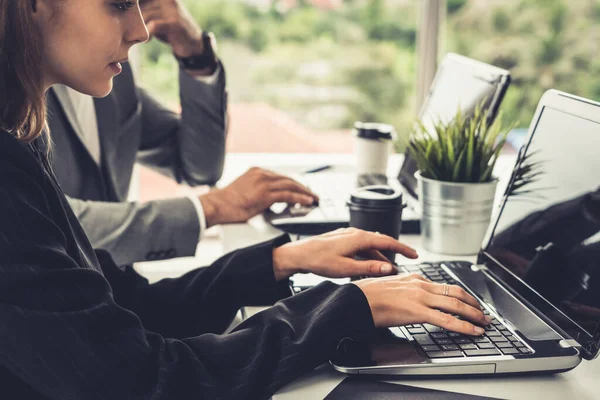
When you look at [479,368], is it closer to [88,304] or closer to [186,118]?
[88,304]

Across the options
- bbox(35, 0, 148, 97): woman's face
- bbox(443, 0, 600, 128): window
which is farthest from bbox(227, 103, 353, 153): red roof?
bbox(35, 0, 148, 97): woman's face

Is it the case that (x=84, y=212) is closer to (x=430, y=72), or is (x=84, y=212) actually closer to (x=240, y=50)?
(x=430, y=72)

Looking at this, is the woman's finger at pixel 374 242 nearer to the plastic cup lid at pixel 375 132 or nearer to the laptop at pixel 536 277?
the laptop at pixel 536 277

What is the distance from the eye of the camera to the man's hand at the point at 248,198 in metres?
1.43

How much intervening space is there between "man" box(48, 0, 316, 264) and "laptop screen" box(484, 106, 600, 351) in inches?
19.7

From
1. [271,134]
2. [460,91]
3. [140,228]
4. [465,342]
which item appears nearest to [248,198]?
[140,228]

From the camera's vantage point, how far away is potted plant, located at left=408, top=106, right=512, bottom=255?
3.86 feet

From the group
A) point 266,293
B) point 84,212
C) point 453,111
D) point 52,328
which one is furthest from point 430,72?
point 52,328

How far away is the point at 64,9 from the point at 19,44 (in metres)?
0.06

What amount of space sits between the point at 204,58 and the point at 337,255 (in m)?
0.94

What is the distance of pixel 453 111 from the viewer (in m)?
1.46

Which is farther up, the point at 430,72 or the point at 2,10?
the point at 2,10

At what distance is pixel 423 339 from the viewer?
2.72ft

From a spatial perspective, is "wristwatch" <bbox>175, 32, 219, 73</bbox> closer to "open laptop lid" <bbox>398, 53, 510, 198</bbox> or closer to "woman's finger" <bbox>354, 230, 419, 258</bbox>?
"open laptop lid" <bbox>398, 53, 510, 198</bbox>
